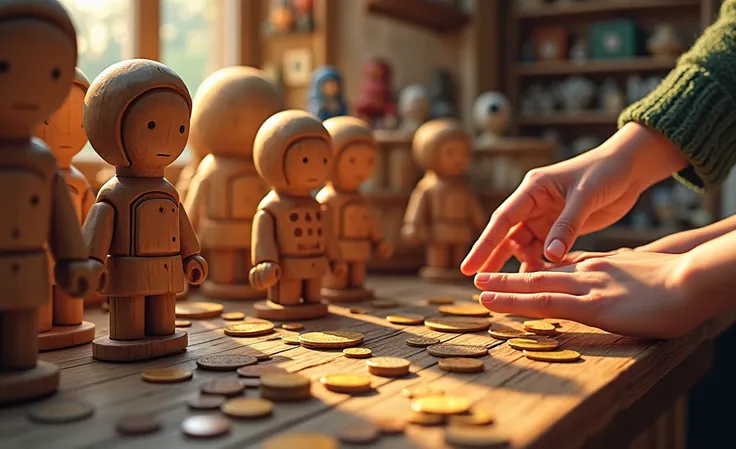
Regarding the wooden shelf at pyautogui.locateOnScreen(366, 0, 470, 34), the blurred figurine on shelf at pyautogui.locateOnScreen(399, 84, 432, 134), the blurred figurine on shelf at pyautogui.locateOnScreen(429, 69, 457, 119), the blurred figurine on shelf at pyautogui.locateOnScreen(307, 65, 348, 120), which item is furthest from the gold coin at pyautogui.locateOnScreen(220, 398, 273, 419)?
the blurred figurine on shelf at pyautogui.locateOnScreen(429, 69, 457, 119)

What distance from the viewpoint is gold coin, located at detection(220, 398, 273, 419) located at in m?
0.73

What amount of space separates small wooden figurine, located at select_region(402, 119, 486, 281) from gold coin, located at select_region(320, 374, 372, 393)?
1.02m

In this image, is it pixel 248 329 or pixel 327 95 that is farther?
pixel 327 95

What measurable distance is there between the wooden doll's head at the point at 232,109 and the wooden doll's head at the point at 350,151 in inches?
5.3

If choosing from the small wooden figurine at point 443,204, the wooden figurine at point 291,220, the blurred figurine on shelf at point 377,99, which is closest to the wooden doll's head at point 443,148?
the small wooden figurine at point 443,204

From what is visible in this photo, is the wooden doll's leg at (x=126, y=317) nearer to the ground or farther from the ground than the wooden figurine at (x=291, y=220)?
nearer to the ground

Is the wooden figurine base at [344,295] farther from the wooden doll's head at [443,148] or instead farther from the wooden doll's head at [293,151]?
the wooden doll's head at [443,148]

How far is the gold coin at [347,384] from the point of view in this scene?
0.83m

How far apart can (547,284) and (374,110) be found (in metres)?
1.62

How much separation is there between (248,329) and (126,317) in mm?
224

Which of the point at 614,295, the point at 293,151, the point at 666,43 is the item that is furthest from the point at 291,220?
the point at 666,43

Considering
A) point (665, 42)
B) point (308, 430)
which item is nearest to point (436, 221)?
Result: point (308, 430)

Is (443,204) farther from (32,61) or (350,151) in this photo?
(32,61)

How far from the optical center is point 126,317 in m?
0.99
